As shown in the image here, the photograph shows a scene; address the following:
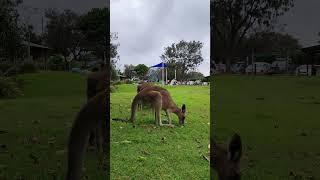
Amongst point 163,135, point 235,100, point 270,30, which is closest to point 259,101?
point 235,100

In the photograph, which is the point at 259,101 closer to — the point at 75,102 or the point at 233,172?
the point at 233,172

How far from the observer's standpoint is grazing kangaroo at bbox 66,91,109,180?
9.70 feet

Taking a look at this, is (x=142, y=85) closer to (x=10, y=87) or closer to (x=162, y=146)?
(x=162, y=146)

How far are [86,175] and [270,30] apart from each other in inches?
79.5

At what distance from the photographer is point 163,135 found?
4398 mm

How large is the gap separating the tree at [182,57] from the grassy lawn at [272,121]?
309mm

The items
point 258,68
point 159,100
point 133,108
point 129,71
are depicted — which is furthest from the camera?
point 159,100

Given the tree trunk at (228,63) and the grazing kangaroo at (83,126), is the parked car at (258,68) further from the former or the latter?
the grazing kangaroo at (83,126)

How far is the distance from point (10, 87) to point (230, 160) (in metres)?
2.11

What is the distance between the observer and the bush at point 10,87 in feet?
11.4

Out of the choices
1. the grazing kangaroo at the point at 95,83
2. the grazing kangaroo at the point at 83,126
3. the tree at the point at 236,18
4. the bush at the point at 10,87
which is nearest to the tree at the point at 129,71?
the grazing kangaroo at the point at 95,83

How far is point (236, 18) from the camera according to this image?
3287 millimetres

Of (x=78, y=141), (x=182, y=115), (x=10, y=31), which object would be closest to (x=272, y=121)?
(x=182, y=115)

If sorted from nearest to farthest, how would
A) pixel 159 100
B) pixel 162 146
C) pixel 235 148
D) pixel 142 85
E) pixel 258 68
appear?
pixel 235 148 → pixel 258 68 → pixel 142 85 → pixel 162 146 → pixel 159 100
